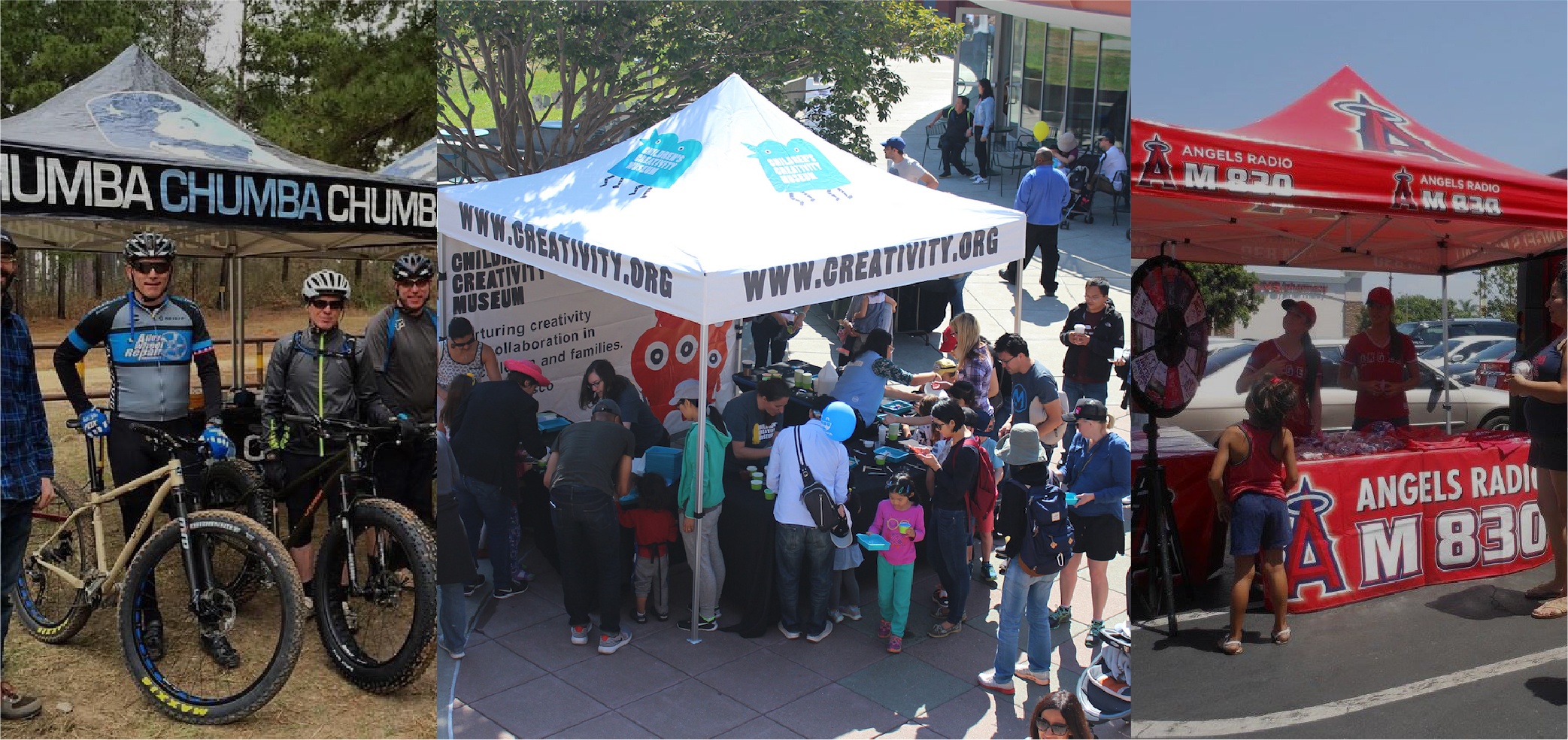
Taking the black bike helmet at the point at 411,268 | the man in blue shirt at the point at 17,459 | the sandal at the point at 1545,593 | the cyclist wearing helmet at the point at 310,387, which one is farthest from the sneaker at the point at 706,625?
the sandal at the point at 1545,593

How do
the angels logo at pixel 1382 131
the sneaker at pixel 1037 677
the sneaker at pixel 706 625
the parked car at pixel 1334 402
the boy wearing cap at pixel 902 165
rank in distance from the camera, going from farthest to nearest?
1. the boy wearing cap at pixel 902 165
2. the parked car at pixel 1334 402
3. the angels logo at pixel 1382 131
4. the sneaker at pixel 706 625
5. the sneaker at pixel 1037 677

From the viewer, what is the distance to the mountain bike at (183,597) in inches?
167

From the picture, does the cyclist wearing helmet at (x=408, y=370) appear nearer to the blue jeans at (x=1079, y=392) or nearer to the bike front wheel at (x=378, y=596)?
the bike front wheel at (x=378, y=596)

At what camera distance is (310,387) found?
508 centimetres

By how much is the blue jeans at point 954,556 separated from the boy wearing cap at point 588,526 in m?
1.58

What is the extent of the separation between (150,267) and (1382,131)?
19.7 feet

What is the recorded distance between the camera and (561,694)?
5.02 meters

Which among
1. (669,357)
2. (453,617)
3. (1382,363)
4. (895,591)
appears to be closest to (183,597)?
(453,617)

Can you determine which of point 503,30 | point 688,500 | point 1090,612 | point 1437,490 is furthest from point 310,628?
point 503,30

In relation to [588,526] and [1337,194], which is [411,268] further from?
[1337,194]

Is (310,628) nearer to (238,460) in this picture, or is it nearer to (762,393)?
(238,460)

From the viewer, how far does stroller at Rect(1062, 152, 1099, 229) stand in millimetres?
13461

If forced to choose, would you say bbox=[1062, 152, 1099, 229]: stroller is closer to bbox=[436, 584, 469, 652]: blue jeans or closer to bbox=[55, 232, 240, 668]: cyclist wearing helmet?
bbox=[436, 584, 469, 652]: blue jeans

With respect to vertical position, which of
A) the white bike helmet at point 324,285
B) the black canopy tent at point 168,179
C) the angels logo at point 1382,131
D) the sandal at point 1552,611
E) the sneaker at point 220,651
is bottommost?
the sandal at point 1552,611
